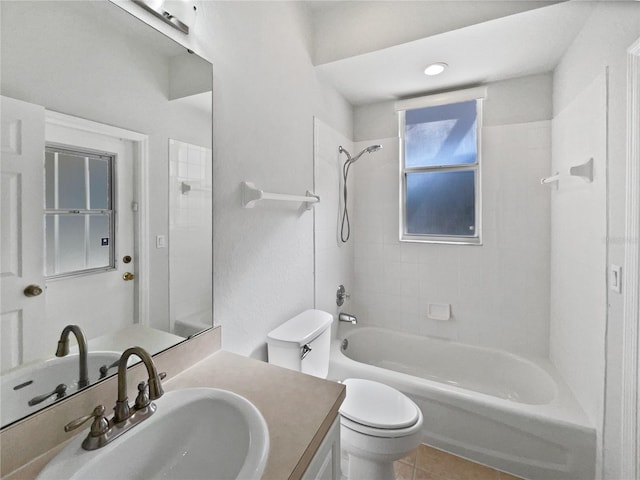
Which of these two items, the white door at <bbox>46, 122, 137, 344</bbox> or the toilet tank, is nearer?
the white door at <bbox>46, 122, 137, 344</bbox>

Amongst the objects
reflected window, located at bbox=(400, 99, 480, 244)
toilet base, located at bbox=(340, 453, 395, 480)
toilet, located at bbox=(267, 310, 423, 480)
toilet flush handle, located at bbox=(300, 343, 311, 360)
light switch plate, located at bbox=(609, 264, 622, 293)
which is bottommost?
toilet base, located at bbox=(340, 453, 395, 480)

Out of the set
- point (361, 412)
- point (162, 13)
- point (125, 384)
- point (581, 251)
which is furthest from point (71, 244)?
point (581, 251)

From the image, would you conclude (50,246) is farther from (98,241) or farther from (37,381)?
(37,381)

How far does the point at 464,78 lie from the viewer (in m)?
2.20

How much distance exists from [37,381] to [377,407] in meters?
1.33

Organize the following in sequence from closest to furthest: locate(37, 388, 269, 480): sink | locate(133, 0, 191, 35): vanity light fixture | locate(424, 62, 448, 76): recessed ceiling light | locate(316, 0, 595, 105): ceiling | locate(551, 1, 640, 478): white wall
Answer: locate(37, 388, 269, 480): sink → locate(133, 0, 191, 35): vanity light fixture → locate(551, 1, 640, 478): white wall → locate(316, 0, 595, 105): ceiling → locate(424, 62, 448, 76): recessed ceiling light

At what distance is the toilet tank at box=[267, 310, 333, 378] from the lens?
1.45 metres

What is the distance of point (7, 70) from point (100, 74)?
0.20 meters

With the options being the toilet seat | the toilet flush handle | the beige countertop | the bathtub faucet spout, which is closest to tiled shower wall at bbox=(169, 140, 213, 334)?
the beige countertop

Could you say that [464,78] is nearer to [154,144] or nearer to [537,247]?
[537,247]

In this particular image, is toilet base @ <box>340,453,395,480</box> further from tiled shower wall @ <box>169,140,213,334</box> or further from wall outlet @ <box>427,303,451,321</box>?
wall outlet @ <box>427,303,451,321</box>

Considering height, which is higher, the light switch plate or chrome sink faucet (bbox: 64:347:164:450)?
the light switch plate

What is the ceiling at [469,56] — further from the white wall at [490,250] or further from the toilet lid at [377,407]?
the toilet lid at [377,407]

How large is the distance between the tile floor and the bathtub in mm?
39
